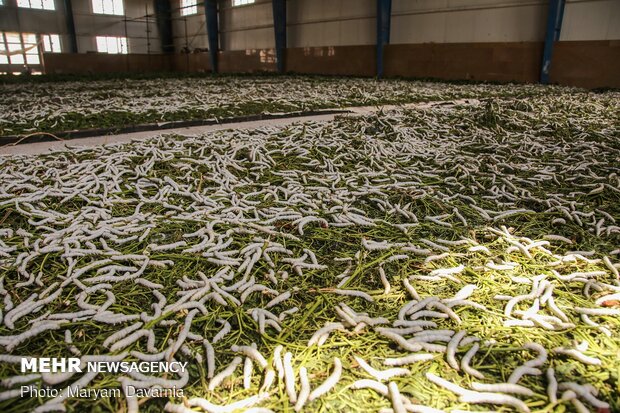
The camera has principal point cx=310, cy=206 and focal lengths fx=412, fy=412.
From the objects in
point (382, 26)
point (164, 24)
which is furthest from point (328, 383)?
point (164, 24)

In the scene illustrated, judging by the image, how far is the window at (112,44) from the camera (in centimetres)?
3125

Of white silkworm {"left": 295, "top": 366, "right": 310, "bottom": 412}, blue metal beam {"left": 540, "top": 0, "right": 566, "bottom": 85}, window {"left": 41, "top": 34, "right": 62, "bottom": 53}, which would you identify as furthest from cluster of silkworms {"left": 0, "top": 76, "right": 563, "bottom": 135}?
window {"left": 41, "top": 34, "right": 62, "bottom": 53}

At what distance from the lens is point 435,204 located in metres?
4.28

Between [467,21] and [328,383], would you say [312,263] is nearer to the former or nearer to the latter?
[328,383]

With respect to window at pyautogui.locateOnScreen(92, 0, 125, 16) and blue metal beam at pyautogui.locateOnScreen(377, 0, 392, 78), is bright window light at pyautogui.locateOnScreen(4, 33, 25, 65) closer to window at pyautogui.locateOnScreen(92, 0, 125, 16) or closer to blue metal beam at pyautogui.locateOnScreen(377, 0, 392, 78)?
window at pyautogui.locateOnScreen(92, 0, 125, 16)

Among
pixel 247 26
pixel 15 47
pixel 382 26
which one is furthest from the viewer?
pixel 247 26

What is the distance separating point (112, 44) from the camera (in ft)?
105

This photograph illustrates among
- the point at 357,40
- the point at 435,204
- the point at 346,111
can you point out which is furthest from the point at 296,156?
the point at 357,40

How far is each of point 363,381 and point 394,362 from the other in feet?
0.70

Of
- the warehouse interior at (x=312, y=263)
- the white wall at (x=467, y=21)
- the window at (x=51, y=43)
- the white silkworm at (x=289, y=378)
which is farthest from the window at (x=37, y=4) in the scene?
the white silkworm at (x=289, y=378)

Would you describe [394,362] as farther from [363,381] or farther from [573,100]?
[573,100]

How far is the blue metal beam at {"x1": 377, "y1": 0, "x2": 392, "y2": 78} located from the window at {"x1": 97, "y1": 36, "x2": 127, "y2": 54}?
72.9 ft

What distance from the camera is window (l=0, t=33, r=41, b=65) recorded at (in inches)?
1075

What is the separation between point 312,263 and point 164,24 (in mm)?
37504
